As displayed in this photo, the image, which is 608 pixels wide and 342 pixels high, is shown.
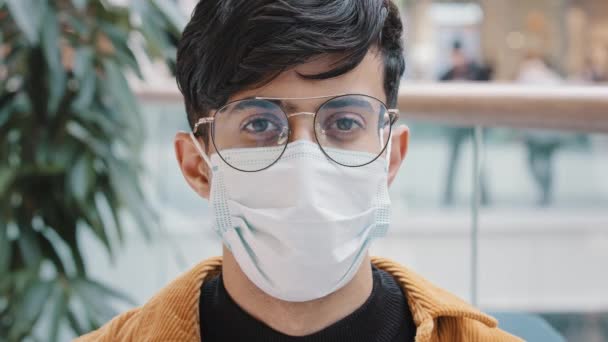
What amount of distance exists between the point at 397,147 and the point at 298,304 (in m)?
0.32

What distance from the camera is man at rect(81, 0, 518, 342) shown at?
1052mm

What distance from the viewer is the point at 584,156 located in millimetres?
2473

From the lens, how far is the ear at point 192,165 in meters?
1.21

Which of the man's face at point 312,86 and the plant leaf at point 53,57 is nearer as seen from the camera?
the man's face at point 312,86

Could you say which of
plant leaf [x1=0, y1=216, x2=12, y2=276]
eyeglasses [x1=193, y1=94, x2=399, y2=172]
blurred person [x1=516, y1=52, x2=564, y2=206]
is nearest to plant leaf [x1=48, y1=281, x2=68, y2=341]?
plant leaf [x1=0, y1=216, x2=12, y2=276]

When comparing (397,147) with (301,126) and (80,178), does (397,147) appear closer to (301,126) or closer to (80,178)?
(301,126)

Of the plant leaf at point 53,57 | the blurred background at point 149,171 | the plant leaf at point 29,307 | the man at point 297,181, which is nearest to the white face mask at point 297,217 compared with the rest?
the man at point 297,181

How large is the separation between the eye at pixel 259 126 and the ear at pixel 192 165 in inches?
4.7

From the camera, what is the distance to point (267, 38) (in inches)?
40.9

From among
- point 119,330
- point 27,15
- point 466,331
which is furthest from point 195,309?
point 27,15

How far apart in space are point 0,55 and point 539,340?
1.55 m

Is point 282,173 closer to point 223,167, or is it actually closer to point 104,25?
point 223,167

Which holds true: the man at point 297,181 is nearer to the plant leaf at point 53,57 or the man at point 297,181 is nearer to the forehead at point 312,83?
the forehead at point 312,83

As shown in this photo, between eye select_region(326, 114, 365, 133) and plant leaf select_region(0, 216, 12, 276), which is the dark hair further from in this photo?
plant leaf select_region(0, 216, 12, 276)
